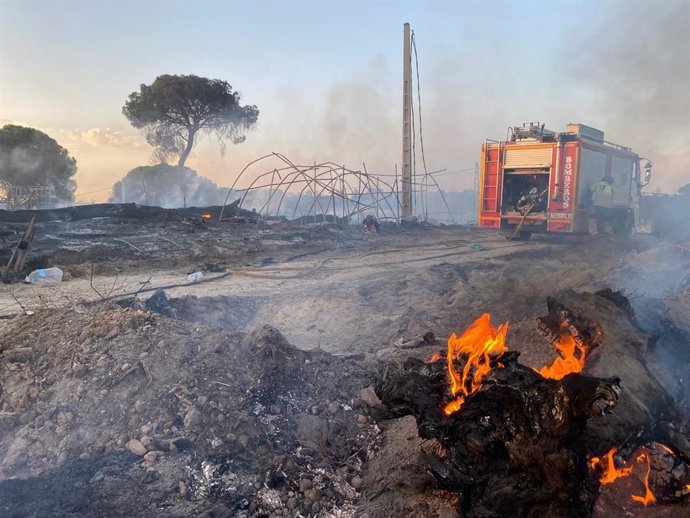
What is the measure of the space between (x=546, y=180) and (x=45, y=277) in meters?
13.3

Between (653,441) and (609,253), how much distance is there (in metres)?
11.7

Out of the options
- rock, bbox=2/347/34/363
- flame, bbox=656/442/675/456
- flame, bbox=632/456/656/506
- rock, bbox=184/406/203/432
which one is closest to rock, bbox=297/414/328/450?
rock, bbox=184/406/203/432

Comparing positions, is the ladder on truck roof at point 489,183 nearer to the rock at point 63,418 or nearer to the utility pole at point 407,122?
the utility pole at point 407,122

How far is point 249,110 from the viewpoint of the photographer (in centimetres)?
3281

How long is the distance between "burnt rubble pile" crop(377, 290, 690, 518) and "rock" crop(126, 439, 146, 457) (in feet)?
5.72

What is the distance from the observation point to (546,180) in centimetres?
1515

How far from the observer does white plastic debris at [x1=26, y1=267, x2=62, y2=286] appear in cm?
952

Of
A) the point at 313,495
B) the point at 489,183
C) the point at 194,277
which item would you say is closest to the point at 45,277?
the point at 194,277

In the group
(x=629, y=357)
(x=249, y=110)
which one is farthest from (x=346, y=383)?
(x=249, y=110)

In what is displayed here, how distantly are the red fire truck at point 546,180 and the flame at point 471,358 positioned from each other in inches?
488

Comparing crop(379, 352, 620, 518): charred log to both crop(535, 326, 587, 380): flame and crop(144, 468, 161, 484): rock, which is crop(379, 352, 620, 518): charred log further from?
crop(144, 468, 161, 484): rock

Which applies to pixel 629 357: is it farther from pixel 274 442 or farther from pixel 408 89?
pixel 408 89

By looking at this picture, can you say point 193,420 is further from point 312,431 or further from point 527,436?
point 527,436

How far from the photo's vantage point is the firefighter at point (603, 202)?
49.6 feet
